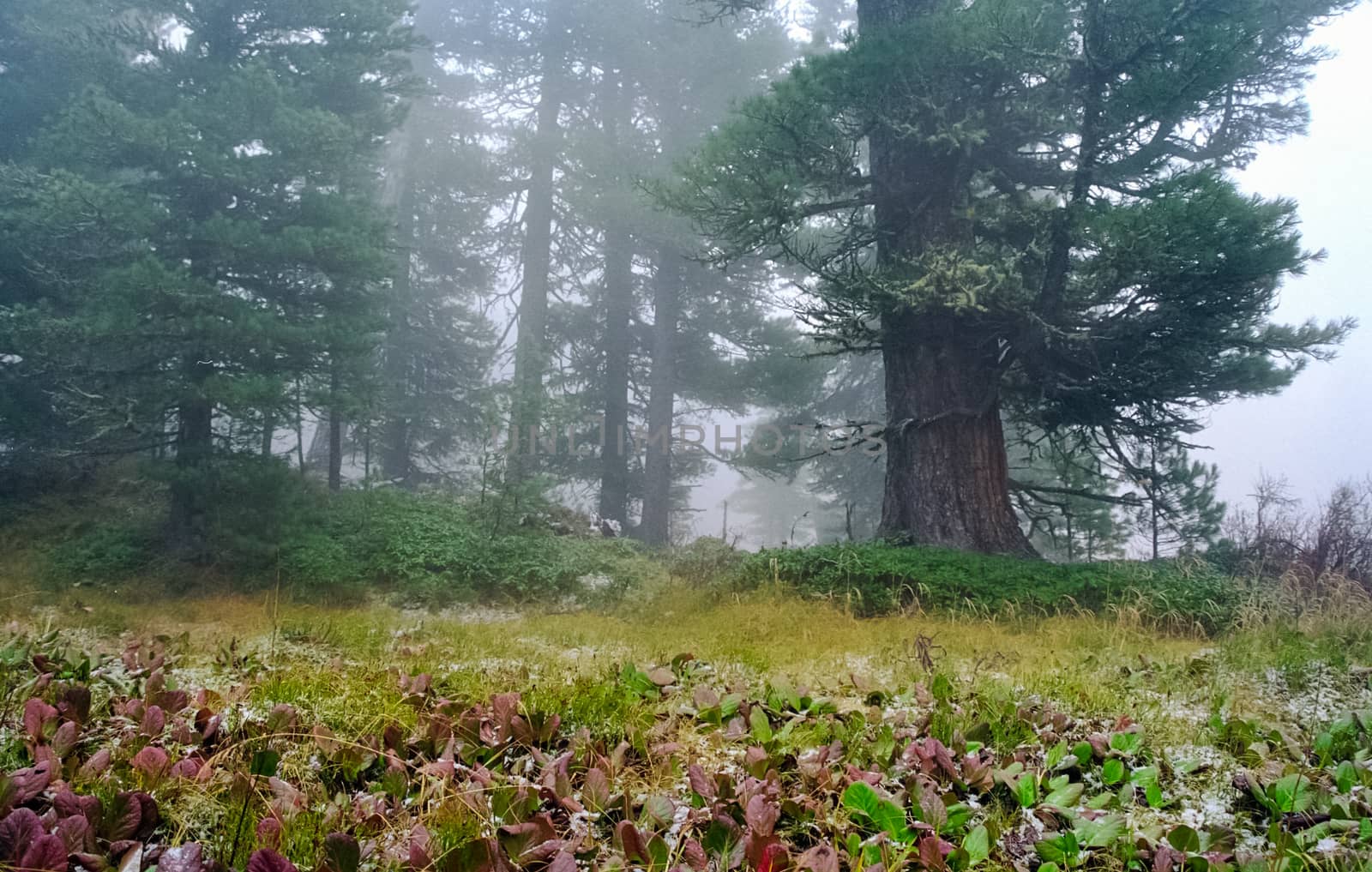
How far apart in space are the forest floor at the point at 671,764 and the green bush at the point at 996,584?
2475mm

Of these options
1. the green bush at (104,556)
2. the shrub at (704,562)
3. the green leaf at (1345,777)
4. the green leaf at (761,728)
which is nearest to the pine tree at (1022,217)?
the shrub at (704,562)

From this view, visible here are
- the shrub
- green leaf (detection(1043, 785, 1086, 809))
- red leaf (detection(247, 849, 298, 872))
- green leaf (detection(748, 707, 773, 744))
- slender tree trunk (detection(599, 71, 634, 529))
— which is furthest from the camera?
slender tree trunk (detection(599, 71, 634, 529))

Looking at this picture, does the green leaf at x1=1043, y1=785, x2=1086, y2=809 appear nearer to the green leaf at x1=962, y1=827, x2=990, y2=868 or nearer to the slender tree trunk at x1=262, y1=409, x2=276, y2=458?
the green leaf at x1=962, y1=827, x2=990, y2=868

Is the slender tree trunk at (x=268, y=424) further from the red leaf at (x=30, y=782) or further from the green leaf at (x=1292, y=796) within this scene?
the green leaf at (x=1292, y=796)

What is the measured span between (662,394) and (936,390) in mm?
8282

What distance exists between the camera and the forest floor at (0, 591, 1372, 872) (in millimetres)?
1568

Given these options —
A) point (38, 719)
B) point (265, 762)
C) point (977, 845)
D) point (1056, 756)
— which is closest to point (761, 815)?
point (977, 845)

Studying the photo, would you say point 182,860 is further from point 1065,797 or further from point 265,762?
point 1065,797

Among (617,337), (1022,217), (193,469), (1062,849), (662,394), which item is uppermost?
(617,337)

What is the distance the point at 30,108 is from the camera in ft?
35.8

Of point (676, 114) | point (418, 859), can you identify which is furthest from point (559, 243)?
point (418, 859)

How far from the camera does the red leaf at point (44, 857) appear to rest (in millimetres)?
1288

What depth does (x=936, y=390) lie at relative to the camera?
26.6ft

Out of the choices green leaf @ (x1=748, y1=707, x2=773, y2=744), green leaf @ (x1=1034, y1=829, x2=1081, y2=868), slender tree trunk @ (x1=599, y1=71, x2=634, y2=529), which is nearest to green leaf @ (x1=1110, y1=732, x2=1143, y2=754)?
green leaf @ (x1=1034, y1=829, x2=1081, y2=868)
